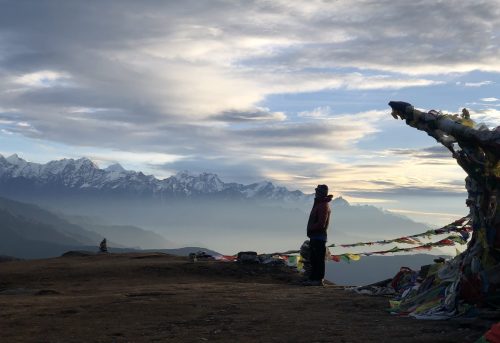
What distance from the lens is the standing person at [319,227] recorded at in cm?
1565

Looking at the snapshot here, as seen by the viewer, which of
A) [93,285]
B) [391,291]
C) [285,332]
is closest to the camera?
[285,332]

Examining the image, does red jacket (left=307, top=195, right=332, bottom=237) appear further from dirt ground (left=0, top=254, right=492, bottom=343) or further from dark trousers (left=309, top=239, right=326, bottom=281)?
dirt ground (left=0, top=254, right=492, bottom=343)

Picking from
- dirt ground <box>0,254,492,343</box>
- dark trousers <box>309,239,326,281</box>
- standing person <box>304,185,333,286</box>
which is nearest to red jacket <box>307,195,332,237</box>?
standing person <box>304,185,333,286</box>

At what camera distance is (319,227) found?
1564cm

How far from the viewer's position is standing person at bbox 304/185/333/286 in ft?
51.3

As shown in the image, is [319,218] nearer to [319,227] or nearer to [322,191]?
[319,227]

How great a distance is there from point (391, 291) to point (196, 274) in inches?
406

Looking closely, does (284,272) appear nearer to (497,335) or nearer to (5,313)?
(5,313)

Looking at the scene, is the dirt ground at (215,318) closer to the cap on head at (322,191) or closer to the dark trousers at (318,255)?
the dark trousers at (318,255)

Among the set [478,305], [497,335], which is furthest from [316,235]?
[497,335]

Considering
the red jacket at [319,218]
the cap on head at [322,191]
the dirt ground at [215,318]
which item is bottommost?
the dirt ground at [215,318]

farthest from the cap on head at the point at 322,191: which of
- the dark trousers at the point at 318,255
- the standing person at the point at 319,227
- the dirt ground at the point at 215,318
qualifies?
the dirt ground at the point at 215,318

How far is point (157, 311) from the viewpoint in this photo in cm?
1045

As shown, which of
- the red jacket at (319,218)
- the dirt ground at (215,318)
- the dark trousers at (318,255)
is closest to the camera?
the dirt ground at (215,318)
